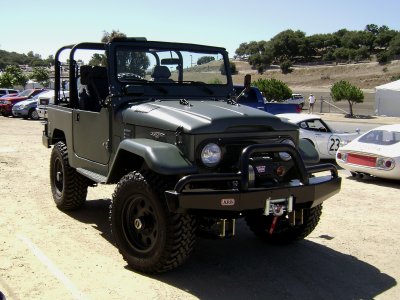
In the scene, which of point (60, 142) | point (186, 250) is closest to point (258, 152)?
point (186, 250)

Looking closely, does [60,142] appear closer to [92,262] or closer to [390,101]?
[92,262]

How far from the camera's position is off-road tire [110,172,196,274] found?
417 centimetres

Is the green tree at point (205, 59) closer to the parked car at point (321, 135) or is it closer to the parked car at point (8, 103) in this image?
the parked car at point (321, 135)

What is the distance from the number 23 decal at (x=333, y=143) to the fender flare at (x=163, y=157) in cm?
748

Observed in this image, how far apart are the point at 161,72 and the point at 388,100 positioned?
1191 inches

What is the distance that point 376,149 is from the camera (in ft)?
30.4

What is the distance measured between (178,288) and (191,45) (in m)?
3.01

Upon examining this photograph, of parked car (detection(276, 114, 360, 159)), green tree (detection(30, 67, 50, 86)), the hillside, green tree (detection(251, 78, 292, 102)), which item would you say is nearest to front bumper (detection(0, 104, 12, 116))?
green tree (detection(251, 78, 292, 102))

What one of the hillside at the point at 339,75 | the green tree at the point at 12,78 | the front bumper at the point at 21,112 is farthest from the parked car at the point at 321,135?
the hillside at the point at 339,75

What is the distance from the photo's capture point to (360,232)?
6039mm

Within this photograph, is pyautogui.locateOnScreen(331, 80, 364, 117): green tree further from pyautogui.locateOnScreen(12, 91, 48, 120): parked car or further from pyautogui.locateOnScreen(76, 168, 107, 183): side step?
pyautogui.locateOnScreen(76, 168, 107, 183): side step

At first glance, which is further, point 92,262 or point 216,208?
→ point 92,262

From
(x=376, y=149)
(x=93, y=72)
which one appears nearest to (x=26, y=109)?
→ (x=376, y=149)

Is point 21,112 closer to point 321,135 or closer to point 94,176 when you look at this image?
point 321,135
